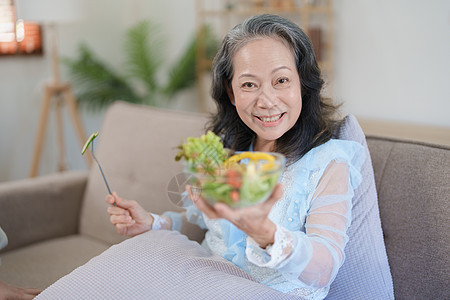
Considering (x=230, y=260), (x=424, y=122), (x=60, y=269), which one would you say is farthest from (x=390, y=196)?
(x=424, y=122)

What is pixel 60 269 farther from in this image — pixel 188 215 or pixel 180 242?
pixel 180 242

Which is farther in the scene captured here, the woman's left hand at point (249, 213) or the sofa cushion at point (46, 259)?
the sofa cushion at point (46, 259)

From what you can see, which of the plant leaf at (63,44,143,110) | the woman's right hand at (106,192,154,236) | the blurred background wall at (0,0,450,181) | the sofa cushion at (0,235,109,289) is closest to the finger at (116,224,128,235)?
the woman's right hand at (106,192,154,236)

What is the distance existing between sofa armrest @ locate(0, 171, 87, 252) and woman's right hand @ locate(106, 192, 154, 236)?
799 millimetres

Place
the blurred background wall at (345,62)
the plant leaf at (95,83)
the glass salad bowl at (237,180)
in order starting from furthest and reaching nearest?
the plant leaf at (95,83) → the blurred background wall at (345,62) → the glass salad bowl at (237,180)

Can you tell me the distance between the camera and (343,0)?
3756 mm

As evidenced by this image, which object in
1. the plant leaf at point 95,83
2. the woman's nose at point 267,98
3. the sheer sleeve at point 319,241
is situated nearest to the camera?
the sheer sleeve at point 319,241

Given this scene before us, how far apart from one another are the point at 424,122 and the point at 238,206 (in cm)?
278

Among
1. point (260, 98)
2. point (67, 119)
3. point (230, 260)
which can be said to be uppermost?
point (260, 98)

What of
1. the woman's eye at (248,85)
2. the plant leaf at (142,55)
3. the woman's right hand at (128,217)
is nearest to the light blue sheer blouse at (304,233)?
the woman's right hand at (128,217)

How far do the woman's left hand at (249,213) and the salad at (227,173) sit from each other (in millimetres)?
16

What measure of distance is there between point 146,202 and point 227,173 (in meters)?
1.22

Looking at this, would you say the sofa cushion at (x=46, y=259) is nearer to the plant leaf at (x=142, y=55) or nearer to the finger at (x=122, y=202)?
the finger at (x=122, y=202)

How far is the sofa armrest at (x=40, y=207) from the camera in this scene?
2.04 metres
